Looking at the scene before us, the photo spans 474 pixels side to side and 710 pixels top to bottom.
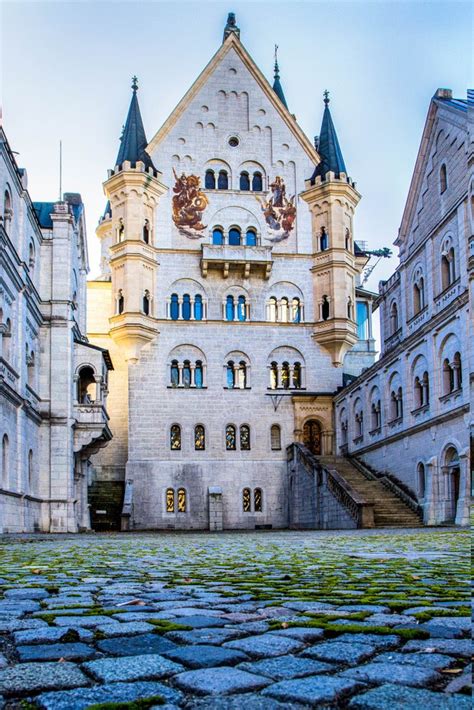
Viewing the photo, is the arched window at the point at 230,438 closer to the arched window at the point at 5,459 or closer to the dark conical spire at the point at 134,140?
the dark conical spire at the point at 134,140

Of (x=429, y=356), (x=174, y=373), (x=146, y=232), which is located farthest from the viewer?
(x=146, y=232)

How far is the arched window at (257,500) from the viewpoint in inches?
1745

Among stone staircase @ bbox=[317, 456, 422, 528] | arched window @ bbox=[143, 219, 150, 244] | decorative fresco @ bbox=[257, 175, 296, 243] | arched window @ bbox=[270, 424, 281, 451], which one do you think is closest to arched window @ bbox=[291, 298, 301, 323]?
decorative fresco @ bbox=[257, 175, 296, 243]

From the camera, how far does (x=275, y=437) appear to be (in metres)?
45.3

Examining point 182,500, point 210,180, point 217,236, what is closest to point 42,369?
point 182,500

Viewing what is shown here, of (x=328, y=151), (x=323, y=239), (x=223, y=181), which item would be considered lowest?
(x=323, y=239)

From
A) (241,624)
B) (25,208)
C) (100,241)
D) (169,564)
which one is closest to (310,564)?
(169,564)

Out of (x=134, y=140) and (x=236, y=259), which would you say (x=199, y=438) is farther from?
(x=134, y=140)

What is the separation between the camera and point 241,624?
461 cm

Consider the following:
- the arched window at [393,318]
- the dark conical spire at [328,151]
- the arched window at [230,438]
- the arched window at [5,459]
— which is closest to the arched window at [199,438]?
the arched window at [230,438]

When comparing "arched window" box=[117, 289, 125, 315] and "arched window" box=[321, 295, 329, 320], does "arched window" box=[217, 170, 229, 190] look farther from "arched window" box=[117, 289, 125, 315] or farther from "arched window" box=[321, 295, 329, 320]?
"arched window" box=[117, 289, 125, 315]

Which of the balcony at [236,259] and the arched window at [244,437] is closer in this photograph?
the arched window at [244,437]

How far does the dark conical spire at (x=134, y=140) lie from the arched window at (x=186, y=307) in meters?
7.31

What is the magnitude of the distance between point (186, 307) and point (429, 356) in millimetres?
16892
